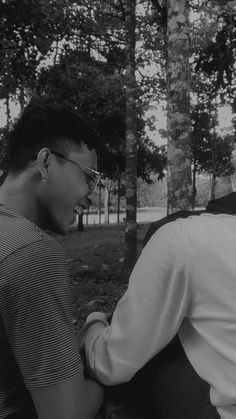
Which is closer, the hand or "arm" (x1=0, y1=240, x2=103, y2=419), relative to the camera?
"arm" (x1=0, y1=240, x2=103, y2=419)

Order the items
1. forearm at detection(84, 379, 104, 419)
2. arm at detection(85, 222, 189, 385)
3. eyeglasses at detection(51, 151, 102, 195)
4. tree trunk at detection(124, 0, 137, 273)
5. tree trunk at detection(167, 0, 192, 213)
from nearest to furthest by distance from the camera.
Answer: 1. arm at detection(85, 222, 189, 385)
2. forearm at detection(84, 379, 104, 419)
3. eyeglasses at detection(51, 151, 102, 195)
4. tree trunk at detection(167, 0, 192, 213)
5. tree trunk at detection(124, 0, 137, 273)

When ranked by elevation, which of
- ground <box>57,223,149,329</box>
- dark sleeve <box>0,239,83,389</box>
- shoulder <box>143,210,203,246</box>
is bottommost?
ground <box>57,223,149,329</box>

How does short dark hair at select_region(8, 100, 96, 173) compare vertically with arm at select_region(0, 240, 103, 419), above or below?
above

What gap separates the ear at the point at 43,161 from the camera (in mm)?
1855

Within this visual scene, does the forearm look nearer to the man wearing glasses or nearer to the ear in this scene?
the man wearing glasses

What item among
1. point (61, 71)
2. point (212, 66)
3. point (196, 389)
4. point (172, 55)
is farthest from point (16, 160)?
point (61, 71)

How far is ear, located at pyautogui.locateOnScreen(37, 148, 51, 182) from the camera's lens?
1855mm

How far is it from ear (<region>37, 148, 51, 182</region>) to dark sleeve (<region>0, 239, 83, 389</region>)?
1.57 ft

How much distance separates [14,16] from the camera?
7.05 m

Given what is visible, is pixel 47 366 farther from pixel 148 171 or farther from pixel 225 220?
pixel 148 171

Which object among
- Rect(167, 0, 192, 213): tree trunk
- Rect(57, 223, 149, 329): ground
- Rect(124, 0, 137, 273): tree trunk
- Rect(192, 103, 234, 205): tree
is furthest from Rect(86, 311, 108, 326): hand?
Rect(192, 103, 234, 205): tree

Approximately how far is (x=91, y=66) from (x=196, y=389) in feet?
39.1

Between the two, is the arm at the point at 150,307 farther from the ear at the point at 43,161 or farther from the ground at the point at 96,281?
the ground at the point at 96,281

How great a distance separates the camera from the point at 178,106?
5285 mm
